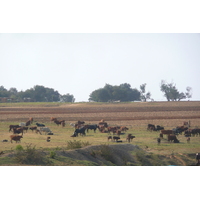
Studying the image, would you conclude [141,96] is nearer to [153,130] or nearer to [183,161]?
[153,130]

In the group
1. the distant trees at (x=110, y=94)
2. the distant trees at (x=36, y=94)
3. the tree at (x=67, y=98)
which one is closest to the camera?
the distant trees at (x=110, y=94)

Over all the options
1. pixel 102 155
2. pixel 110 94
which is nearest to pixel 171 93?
pixel 110 94

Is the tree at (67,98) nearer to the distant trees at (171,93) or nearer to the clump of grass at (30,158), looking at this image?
the distant trees at (171,93)

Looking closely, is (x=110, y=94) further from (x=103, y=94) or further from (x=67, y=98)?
(x=67, y=98)

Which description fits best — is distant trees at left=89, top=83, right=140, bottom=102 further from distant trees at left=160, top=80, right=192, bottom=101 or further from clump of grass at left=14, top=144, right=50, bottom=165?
clump of grass at left=14, top=144, right=50, bottom=165

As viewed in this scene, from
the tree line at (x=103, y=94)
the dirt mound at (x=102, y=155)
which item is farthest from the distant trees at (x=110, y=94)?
the dirt mound at (x=102, y=155)

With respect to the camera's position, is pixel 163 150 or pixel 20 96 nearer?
pixel 163 150

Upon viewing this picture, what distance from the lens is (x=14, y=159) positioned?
16.3 meters

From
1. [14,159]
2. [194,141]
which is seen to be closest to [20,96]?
[194,141]

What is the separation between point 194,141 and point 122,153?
27.8 ft

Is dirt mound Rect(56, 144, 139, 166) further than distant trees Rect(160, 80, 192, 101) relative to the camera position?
No

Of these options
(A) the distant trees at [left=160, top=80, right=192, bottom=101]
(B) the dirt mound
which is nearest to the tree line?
(A) the distant trees at [left=160, top=80, right=192, bottom=101]

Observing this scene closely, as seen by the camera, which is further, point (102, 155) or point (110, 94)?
point (110, 94)

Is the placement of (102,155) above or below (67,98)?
below
